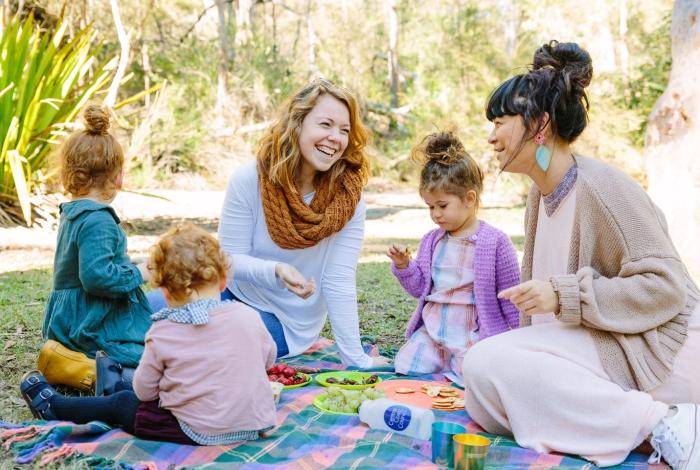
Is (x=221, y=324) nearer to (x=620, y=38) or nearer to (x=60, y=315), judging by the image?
(x=60, y=315)

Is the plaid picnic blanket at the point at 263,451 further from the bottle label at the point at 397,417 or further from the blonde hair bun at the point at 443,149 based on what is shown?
the blonde hair bun at the point at 443,149

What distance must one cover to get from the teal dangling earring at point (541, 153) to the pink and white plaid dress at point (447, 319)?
87cm

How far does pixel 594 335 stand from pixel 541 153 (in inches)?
26.6

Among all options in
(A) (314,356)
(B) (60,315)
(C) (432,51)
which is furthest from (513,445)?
(C) (432,51)

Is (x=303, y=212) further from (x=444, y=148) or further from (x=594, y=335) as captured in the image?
(x=594, y=335)

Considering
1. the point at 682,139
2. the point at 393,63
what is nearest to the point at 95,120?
the point at 682,139

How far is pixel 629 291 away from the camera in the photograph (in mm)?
2461

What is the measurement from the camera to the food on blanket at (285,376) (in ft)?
10.6

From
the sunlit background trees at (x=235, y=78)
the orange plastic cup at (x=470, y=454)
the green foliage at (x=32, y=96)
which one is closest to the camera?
the orange plastic cup at (x=470, y=454)

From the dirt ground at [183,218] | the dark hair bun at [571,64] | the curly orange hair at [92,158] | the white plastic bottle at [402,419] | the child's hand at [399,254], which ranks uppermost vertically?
the dark hair bun at [571,64]

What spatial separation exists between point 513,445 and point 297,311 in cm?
154

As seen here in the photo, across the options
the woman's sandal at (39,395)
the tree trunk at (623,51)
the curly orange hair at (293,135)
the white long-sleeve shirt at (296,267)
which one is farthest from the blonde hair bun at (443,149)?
the tree trunk at (623,51)

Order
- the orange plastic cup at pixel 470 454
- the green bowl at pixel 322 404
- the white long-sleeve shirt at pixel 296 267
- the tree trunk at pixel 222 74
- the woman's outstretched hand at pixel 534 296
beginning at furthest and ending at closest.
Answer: the tree trunk at pixel 222 74
the white long-sleeve shirt at pixel 296 267
the green bowl at pixel 322 404
the woman's outstretched hand at pixel 534 296
the orange plastic cup at pixel 470 454

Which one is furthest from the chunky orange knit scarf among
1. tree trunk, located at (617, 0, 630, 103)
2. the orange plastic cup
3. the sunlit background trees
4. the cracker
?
tree trunk, located at (617, 0, 630, 103)
